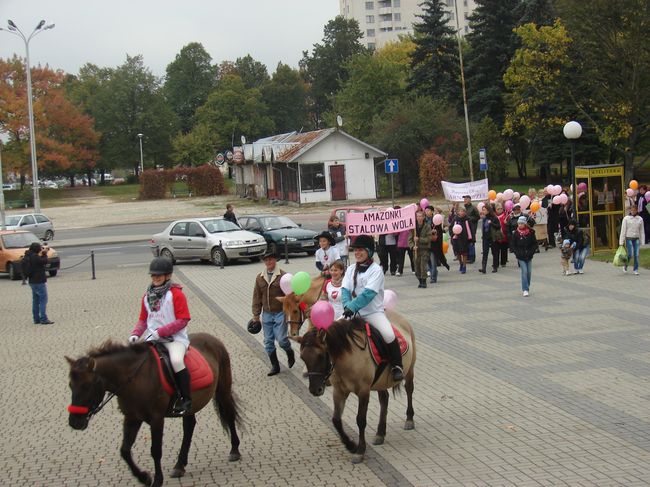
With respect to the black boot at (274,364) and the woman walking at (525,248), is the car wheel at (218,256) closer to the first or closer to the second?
the woman walking at (525,248)

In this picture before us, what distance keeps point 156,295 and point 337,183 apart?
51.0m

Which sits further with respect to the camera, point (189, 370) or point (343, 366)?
point (343, 366)

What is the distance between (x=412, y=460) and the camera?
8.31 metres

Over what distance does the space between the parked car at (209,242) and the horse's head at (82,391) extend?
71.0 ft

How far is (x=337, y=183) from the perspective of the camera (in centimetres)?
5900

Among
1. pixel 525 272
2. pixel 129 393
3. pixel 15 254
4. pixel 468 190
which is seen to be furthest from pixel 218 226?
pixel 129 393

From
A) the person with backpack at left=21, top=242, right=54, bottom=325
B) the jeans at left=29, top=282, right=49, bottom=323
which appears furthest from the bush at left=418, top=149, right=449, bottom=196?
the jeans at left=29, top=282, right=49, bottom=323

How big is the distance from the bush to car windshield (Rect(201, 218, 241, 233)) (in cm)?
2799

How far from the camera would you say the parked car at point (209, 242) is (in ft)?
96.0

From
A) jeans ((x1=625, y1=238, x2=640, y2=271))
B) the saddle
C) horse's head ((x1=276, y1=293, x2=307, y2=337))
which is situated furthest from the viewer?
jeans ((x1=625, y1=238, x2=640, y2=271))

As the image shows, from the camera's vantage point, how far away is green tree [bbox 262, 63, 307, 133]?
428 ft

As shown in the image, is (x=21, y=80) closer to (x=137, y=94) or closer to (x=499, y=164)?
(x=137, y=94)

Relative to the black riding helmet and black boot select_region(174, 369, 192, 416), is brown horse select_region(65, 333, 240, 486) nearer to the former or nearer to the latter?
black boot select_region(174, 369, 192, 416)

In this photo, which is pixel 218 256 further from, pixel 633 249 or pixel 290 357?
pixel 290 357
